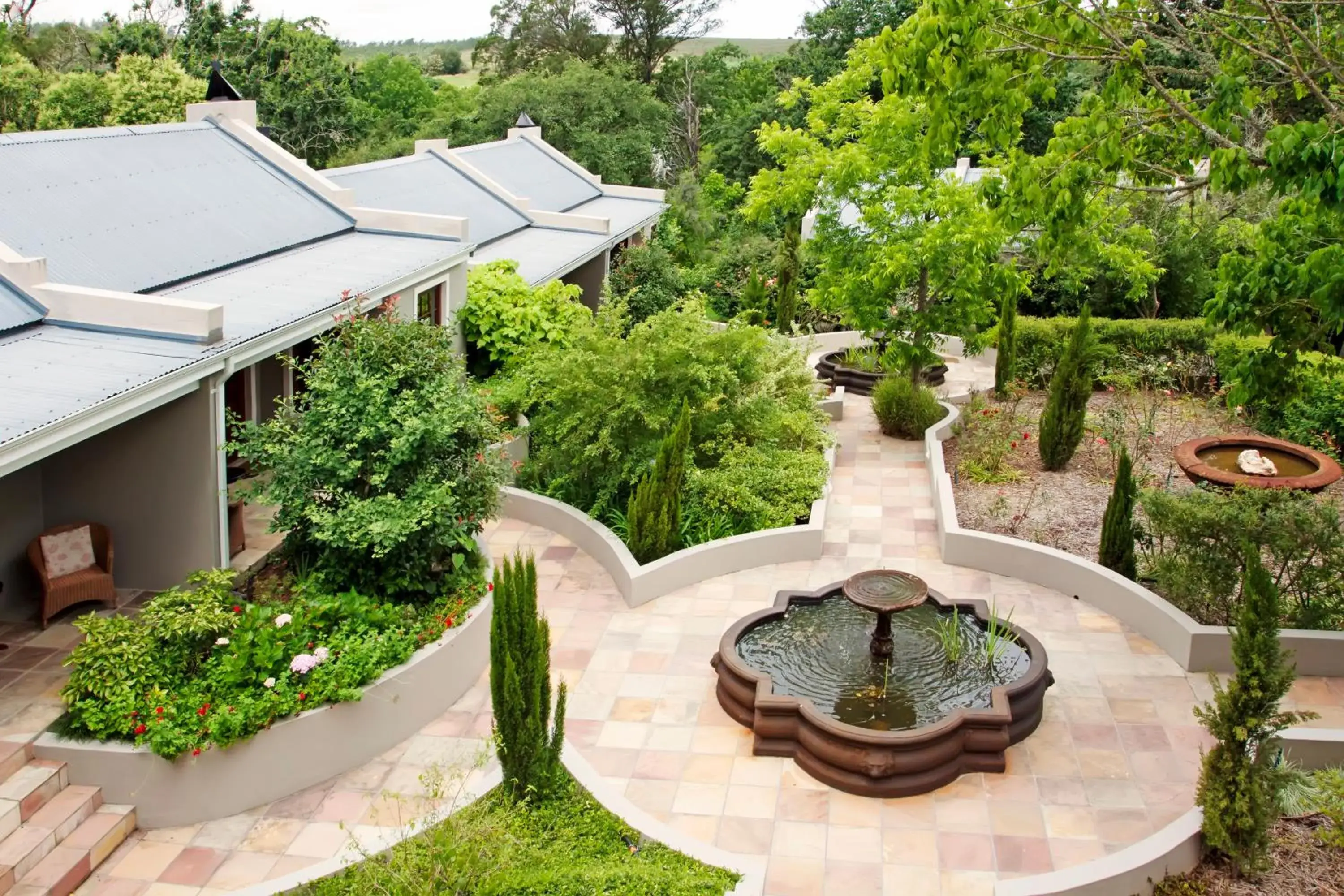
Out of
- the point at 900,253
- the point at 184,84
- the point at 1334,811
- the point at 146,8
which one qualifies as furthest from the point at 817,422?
the point at 146,8

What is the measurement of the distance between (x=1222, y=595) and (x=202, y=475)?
33.8ft

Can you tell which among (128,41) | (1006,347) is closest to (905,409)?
(1006,347)

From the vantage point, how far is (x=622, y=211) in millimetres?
29297

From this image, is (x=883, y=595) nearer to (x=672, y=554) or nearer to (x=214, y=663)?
(x=672, y=554)

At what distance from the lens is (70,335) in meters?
11.0

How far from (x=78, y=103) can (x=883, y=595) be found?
126ft

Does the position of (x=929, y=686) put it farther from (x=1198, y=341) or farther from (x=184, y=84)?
(x=184, y=84)

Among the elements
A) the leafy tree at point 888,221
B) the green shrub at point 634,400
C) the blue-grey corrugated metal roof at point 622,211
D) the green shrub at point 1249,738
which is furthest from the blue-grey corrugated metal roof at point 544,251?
the green shrub at point 1249,738

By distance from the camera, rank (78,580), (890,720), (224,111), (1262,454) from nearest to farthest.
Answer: (890,720) < (78,580) < (1262,454) < (224,111)

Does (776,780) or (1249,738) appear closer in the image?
(1249,738)

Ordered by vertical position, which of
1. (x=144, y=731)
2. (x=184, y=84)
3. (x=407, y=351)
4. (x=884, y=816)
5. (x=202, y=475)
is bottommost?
(x=884, y=816)

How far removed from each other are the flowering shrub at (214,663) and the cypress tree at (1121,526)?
7.84 m

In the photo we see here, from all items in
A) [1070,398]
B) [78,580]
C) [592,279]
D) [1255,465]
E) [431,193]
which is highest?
[431,193]

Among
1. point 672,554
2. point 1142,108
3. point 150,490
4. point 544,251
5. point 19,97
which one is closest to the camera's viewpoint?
point 150,490
